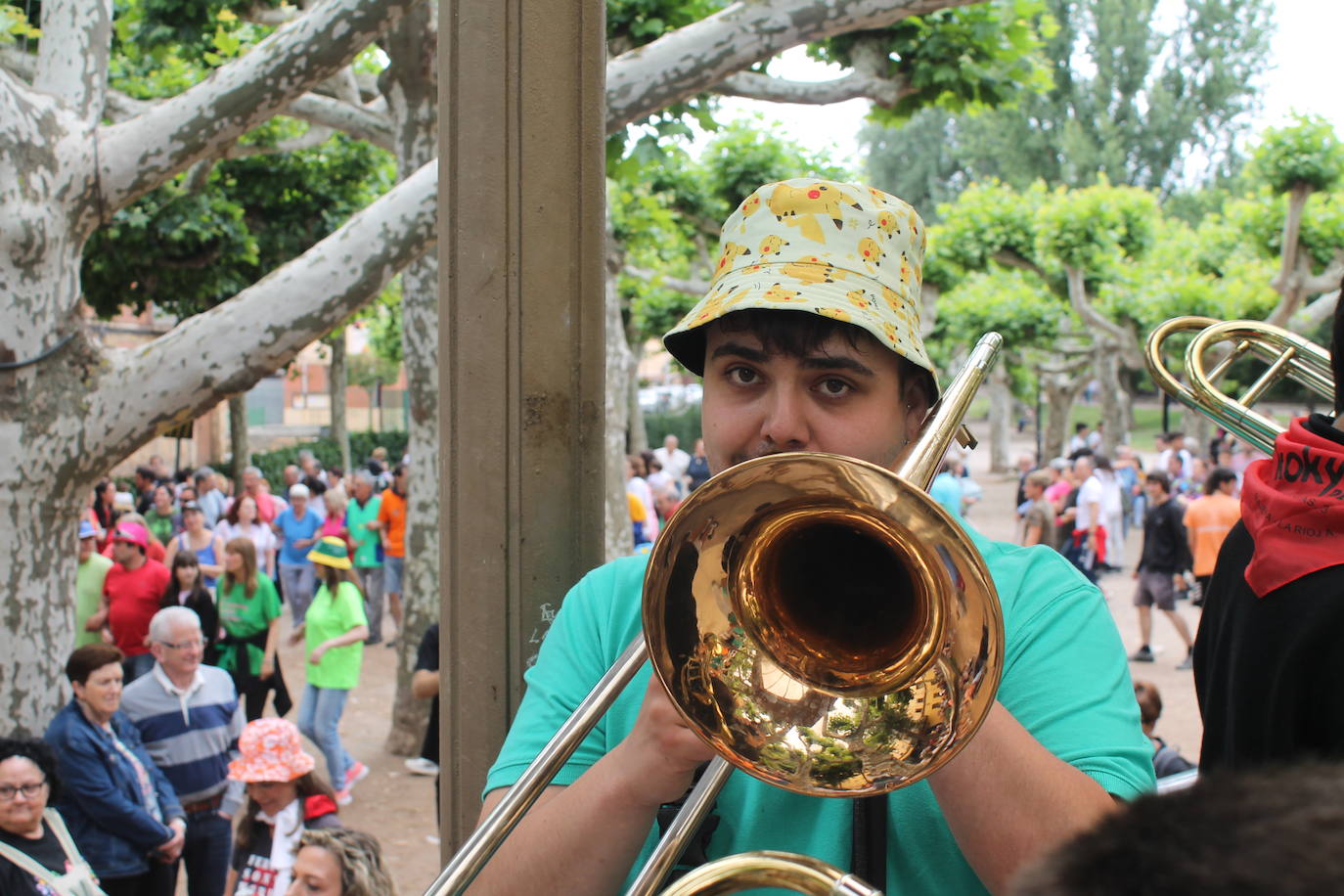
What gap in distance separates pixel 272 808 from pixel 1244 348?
3.75m

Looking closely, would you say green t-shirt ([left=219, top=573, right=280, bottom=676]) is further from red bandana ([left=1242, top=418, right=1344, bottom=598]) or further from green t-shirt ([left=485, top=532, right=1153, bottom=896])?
red bandana ([left=1242, top=418, right=1344, bottom=598])

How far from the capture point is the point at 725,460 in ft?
5.37

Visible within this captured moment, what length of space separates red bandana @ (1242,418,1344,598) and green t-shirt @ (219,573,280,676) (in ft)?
22.7

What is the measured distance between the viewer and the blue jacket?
4840 mm

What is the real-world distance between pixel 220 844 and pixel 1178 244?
22.7 m

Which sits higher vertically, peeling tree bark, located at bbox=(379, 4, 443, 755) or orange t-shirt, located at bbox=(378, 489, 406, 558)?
peeling tree bark, located at bbox=(379, 4, 443, 755)

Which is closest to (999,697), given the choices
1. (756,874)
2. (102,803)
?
(756,874)

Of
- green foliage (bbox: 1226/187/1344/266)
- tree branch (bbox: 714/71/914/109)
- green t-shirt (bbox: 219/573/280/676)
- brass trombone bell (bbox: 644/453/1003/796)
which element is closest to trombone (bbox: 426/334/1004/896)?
brass trombone bell (bbox: 644/453/1003/796)

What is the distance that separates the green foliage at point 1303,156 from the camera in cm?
1559

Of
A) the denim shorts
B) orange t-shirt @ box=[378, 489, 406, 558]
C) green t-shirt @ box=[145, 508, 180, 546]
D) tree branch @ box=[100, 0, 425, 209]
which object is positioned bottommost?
the denim shorts

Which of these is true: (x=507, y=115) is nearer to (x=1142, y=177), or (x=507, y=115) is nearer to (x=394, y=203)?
(x=394, y=203)

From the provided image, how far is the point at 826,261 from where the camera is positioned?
164cm

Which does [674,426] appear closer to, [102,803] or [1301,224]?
[1301,224]

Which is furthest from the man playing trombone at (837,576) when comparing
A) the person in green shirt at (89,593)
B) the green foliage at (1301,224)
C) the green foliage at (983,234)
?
the green foliage at (983,234)
